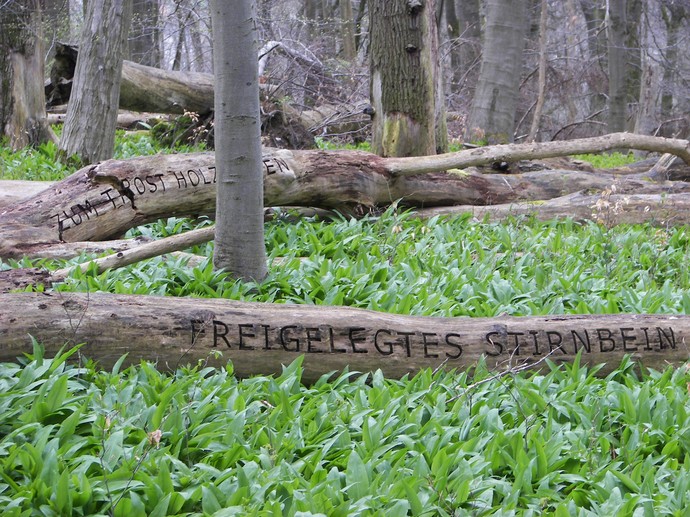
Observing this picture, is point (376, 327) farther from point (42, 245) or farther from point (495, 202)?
point (495, 202)

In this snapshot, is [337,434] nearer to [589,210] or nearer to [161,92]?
[589,210]

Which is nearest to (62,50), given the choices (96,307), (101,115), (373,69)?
(101,115)

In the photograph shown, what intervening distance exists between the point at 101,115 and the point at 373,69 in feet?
10.7

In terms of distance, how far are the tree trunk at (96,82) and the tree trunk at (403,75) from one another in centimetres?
307

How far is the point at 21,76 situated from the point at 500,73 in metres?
Answer: 7.62

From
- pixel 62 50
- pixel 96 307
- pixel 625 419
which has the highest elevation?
pixel 62 50

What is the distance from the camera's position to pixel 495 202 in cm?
858

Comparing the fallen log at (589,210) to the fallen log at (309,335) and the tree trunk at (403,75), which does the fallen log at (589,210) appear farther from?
the fallen log at (309,335)

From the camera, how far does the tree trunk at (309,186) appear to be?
6.47m

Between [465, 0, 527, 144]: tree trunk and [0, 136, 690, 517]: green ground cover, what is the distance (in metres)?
8.14

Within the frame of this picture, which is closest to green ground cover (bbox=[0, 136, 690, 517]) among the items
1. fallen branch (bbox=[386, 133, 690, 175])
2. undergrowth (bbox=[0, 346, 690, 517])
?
undergrowth (bbox=[0, 346, 690, 517])

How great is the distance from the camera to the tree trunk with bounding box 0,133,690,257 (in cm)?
647

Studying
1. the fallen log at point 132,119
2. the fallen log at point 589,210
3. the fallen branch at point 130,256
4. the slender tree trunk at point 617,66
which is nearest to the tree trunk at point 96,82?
the fallen log at point 132,119

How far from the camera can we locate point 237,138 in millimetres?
5285
